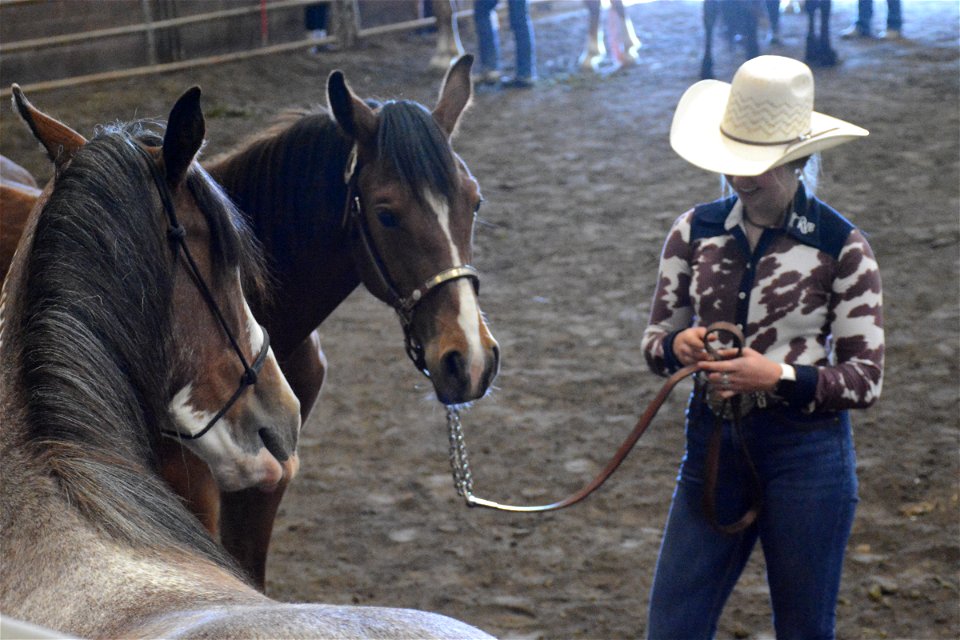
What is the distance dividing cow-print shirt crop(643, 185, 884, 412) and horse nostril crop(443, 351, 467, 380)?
47cm

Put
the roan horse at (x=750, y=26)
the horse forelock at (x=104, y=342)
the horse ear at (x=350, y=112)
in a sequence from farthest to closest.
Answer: the roan horse at (x=750, y=26) < the horse ear at (x=350, y=112) < the horse forelock at (x=104, y=342)

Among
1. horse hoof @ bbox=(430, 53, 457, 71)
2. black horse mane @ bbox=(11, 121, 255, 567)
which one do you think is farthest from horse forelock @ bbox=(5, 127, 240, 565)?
horse hoof @ bbox=(430, 53, 457, 71)

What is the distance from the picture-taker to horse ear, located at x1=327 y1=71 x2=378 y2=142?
7.18 ft

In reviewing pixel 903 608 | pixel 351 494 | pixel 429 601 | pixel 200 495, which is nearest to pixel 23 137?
pixel 351 494

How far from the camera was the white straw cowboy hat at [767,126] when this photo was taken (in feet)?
6.26

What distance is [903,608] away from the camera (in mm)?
2914

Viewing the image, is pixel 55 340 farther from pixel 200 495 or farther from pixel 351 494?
pixel 351 494

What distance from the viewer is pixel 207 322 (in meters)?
1.60

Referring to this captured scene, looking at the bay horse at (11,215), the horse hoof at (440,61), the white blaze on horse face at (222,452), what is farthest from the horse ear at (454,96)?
the horse hoof at (440,61)

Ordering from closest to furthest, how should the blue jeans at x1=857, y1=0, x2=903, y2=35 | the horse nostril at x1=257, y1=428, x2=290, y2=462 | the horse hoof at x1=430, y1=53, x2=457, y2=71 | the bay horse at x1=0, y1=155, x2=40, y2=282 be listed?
the horse nostril at x1=257, y1=428, x2=290, y2=462
the bay horse at x1=0, y1=155, x2=40, y2=282
the horse hoof at x1=430, y1=53, x2=457, y2=71
the blue jeans at x1=857, y1=0, x2=903, y2=35

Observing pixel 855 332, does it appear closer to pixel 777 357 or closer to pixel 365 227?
pixel 777 357

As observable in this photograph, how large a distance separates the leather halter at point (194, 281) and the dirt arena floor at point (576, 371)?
41.3 inches

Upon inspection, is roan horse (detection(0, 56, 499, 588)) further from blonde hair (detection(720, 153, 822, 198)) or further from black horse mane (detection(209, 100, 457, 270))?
blonde hair (detection(720, 153, 822, 198))

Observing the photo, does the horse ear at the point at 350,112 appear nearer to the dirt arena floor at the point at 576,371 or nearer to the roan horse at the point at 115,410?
the dirt arena floor at the point at 576,371
